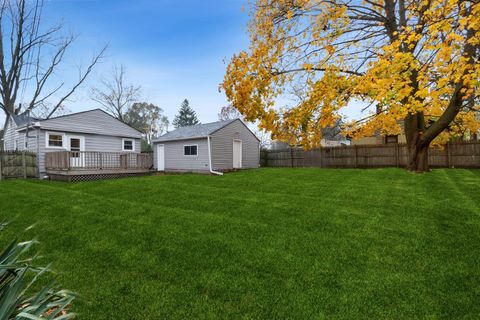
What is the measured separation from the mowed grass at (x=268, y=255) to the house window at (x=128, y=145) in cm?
1093

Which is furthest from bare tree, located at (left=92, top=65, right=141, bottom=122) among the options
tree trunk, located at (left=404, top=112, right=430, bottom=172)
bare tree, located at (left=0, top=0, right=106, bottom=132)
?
tree trunk, located at (left=404, top=112, right=430, bottom=172)

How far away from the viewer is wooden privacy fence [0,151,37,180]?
13.0 meters

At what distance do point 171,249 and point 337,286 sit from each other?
2.34 m

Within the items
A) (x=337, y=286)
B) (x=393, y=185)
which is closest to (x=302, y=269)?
(x=337, y=286)

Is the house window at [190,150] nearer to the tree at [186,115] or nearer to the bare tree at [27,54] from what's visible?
the bare tree at [27,54]

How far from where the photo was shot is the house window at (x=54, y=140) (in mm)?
13969

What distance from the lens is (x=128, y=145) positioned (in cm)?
1772

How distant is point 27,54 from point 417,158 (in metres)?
27.8

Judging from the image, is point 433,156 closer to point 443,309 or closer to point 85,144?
point 443,309

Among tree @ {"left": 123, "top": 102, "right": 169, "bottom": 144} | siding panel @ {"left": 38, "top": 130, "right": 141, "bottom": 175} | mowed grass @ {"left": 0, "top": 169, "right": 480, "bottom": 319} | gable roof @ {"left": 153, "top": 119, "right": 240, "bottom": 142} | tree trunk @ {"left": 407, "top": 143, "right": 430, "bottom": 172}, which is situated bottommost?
mowed grass @ {"left": 0, "top": 169, "right": 480, "bottom": 319}

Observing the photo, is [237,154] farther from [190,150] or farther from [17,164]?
Result: [17,164]

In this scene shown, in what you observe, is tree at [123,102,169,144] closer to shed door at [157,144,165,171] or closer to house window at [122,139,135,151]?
shed door at [157,144,165,171]

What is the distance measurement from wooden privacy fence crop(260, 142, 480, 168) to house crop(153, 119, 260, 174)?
298cm

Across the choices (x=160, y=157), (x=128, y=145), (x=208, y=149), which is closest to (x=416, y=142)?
(x=208, y=149)
